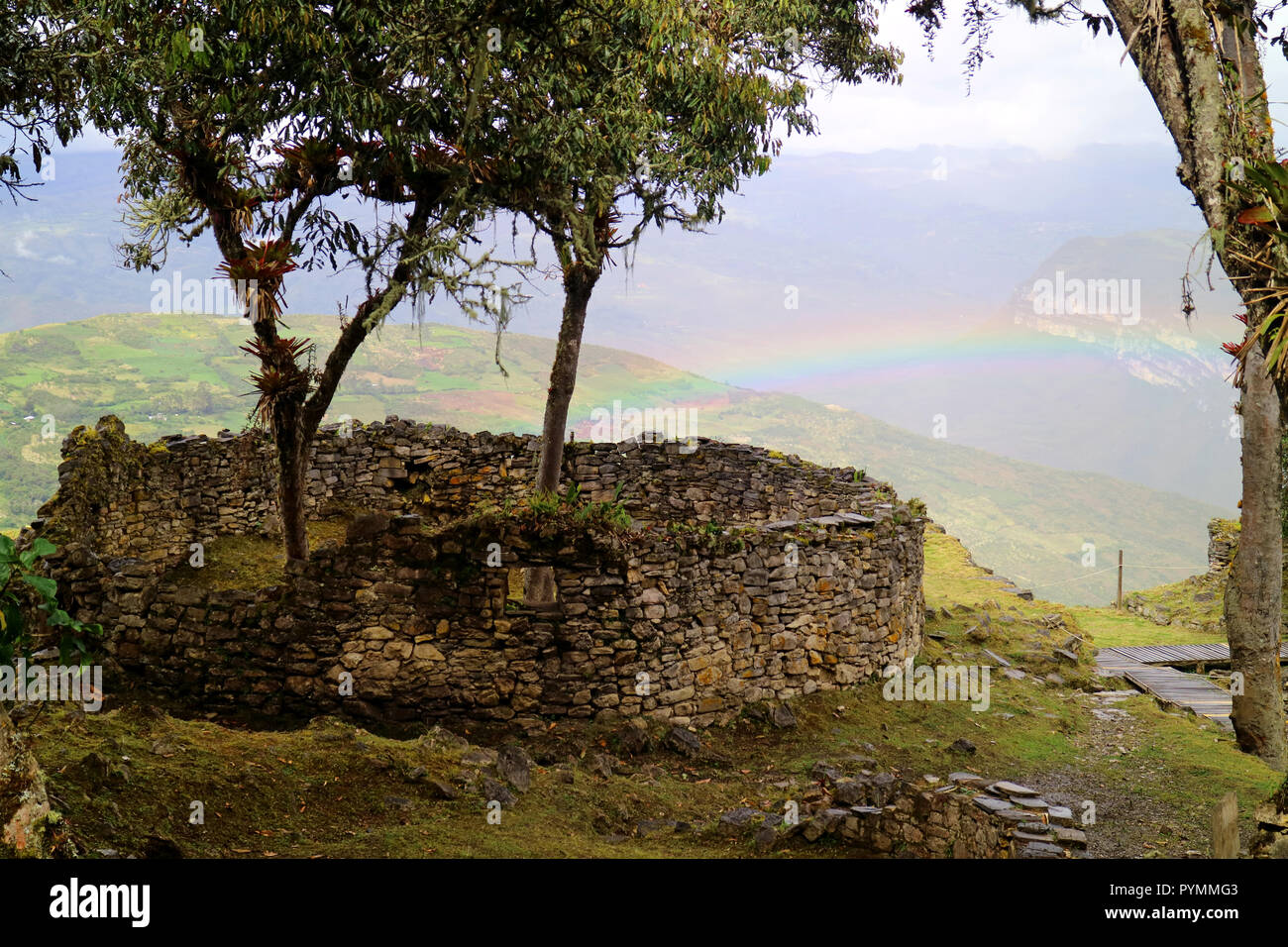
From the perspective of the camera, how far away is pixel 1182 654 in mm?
18047

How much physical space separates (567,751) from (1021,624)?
1039cm

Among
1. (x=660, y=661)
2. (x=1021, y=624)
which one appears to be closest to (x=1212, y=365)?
(x=1021, y=624)

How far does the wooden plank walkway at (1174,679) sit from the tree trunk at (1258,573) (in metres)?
1.06

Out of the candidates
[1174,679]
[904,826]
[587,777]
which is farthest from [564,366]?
[1174,679]

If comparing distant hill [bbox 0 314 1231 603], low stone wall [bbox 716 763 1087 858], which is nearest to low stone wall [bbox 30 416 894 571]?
low stone wall [bbox 716 763 1087 858]

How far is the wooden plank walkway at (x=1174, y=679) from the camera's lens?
48.5 ft

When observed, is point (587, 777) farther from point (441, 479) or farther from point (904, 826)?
point (441, 479)

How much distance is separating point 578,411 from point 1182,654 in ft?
215

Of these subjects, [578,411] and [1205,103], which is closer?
[1205,103]

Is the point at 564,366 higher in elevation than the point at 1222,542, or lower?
higher

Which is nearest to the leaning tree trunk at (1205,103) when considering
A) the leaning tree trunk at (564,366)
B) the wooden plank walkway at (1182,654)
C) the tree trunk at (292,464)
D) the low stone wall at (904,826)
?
the low stone wall at (904,826)

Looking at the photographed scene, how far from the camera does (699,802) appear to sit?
9281mm

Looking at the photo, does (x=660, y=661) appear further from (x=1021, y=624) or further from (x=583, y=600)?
(x=1021, y=624)
